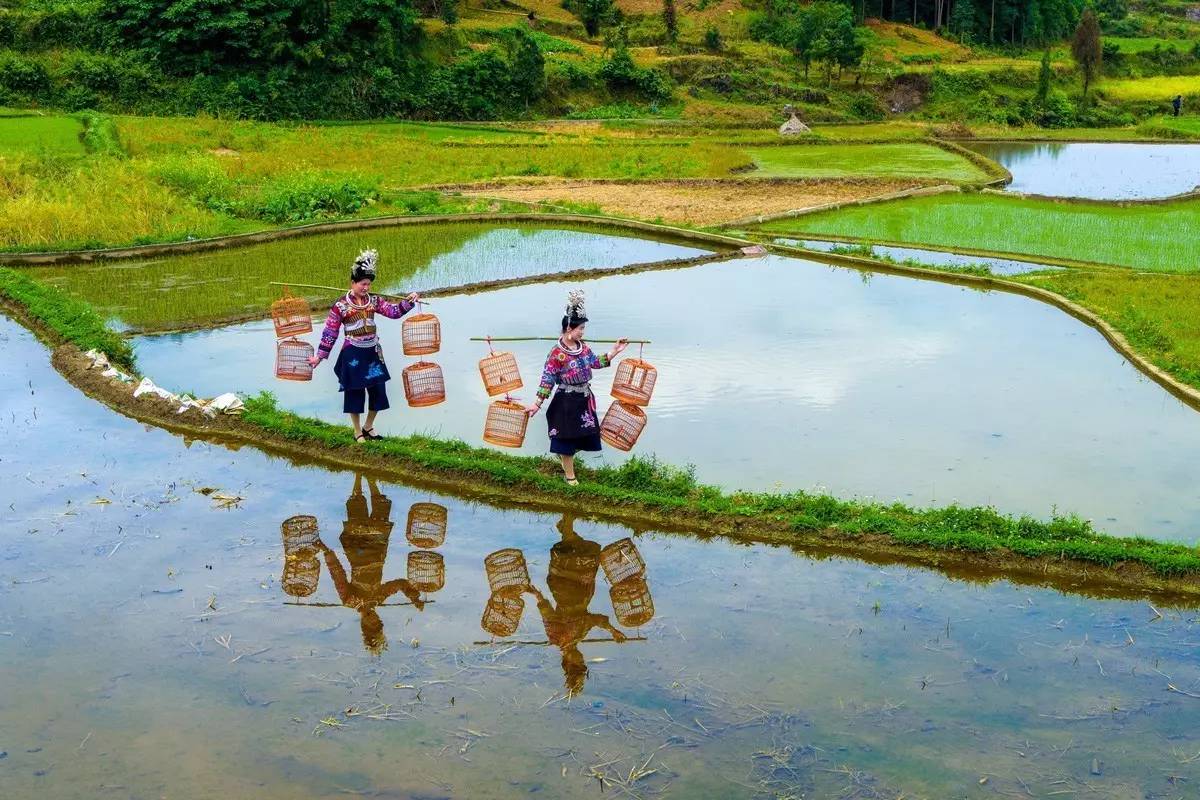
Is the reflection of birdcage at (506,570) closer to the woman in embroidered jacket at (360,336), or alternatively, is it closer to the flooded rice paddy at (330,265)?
the woman in embroidered jacket at (360,336)

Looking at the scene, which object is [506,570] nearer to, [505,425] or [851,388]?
[505,425]

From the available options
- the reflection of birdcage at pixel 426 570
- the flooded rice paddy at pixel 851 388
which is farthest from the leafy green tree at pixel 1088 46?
the reflection of birdcage at pixel 426 570

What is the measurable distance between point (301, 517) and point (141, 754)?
3113 millimetres

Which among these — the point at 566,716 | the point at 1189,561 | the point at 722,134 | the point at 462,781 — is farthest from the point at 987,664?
the point at 722,134

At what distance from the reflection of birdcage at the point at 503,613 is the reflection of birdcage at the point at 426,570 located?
445mm

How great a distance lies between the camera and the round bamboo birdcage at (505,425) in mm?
9023

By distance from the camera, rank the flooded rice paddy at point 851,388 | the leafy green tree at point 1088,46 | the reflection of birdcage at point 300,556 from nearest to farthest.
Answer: the reflection of birdcage at point 300,556
the flooded rice paddy at point 851,388
the leafy green tree at point 1088,46

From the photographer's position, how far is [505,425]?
9.05m

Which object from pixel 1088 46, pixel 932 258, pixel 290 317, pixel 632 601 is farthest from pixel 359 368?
pixel 1088 46

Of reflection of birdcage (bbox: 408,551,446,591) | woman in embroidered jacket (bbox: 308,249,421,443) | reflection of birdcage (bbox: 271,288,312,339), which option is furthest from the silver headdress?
reflection of birdcage (bbox: 408,551,446,591)

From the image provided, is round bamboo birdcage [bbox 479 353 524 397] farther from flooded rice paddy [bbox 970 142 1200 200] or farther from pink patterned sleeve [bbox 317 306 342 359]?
flooded rice paddy [bbox 970 142 1200 200]

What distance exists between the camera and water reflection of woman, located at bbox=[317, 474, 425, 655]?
7215 mm

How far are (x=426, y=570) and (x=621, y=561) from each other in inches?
52.3

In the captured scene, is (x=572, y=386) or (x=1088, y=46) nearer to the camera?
(x=572, y=386)
